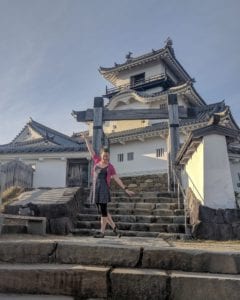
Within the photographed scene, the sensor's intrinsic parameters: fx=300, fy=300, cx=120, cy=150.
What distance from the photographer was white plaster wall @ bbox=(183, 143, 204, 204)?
20.7ft

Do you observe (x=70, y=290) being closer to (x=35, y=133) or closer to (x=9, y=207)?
(x=9, y=207)

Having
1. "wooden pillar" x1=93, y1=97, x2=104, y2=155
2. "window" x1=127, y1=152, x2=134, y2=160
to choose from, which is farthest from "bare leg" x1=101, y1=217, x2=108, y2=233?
"window" x1=127, y1=152, x2=134, y2=160

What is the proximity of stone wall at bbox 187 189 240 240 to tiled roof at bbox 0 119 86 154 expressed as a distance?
14.5 m

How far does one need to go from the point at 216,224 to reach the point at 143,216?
5.37 feet

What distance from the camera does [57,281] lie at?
2.53 m

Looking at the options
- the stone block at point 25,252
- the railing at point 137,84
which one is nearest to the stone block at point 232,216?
the stone block at point 25,252

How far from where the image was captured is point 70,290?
2506mm

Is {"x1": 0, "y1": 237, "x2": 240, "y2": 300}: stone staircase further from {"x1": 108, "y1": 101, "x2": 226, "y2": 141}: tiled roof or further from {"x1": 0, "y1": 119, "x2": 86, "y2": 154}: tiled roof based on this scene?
{"x1": 108, "y1": 101, "x2": 226, "y2": 141}: tiled roof

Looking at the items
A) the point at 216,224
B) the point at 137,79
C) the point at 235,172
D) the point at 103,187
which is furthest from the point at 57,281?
the point at 137,79

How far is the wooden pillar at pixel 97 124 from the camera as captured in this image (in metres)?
10.1

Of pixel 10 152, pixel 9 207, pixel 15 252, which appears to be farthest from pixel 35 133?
pixel 15 252

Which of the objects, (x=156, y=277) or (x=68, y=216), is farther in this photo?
(x=68, y=216)

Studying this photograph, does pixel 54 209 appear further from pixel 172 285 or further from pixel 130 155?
pixel 130 155

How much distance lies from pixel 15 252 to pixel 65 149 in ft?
55.7
